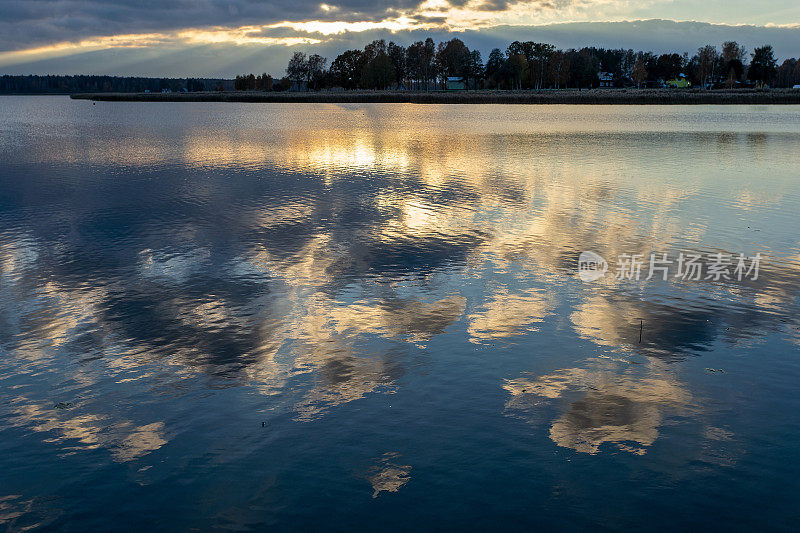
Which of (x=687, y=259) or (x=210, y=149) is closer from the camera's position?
(x=687, y=259)

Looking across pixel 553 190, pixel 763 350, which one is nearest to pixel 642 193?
pixel 553 190

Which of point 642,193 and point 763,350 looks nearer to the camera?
point 763,350

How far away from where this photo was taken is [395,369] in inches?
499

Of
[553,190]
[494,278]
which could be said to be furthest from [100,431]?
[553,190]

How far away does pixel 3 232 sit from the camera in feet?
81.0

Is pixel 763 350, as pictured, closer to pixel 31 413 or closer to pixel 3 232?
pixel 31 413

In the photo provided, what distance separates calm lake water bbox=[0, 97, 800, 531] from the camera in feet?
29.0

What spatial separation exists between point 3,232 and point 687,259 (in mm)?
23297

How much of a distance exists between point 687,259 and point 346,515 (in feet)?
51.0

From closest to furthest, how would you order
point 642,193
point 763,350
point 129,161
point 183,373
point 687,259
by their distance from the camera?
1. point 183,373
2. point 763,350
3. point 687,259
4. point 642,193
5. point 129,161

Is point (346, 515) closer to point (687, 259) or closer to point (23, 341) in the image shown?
point (23, 341)

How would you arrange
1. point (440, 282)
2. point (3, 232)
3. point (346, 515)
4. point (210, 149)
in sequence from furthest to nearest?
point (210, 149) < point (3, 232) < point (440, 282) < point (346, 515)

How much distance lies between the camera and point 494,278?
18.6 meters

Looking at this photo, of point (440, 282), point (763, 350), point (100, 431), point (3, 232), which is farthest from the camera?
point (3, 232)
